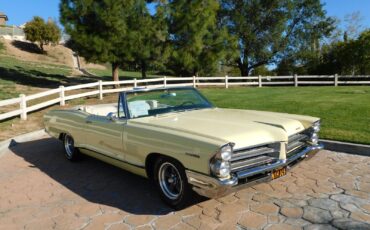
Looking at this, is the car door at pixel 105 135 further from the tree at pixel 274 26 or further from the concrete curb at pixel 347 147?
the tree at pixel 274 26

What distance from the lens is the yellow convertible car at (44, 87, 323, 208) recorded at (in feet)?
12.7

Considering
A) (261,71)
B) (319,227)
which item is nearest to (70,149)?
(319,227)

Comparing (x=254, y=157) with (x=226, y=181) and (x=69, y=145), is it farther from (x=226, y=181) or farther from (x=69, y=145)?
(x=69, y=145)

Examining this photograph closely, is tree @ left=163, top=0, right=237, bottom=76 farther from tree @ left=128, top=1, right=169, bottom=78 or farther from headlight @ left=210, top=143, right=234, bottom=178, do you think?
headlight @ left=210, top=143, right=234, bottom=178

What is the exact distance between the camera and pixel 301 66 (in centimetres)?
3209

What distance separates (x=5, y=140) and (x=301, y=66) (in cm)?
2796

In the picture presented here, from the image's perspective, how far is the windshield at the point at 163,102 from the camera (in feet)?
17.3

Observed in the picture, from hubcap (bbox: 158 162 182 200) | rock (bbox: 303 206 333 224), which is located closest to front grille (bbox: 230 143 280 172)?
rock (bbox: 303 206 333 224)

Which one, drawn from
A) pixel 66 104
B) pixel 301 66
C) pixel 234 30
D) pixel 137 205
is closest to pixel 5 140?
pixel 137 205

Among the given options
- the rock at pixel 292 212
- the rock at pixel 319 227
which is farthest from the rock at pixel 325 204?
the rock at pixel 319 227

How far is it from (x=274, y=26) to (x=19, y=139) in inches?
1012

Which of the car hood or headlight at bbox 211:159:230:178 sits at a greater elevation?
the car hood

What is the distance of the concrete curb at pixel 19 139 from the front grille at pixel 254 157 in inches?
231

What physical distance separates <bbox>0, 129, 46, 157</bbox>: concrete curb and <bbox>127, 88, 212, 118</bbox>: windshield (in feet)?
13.5
